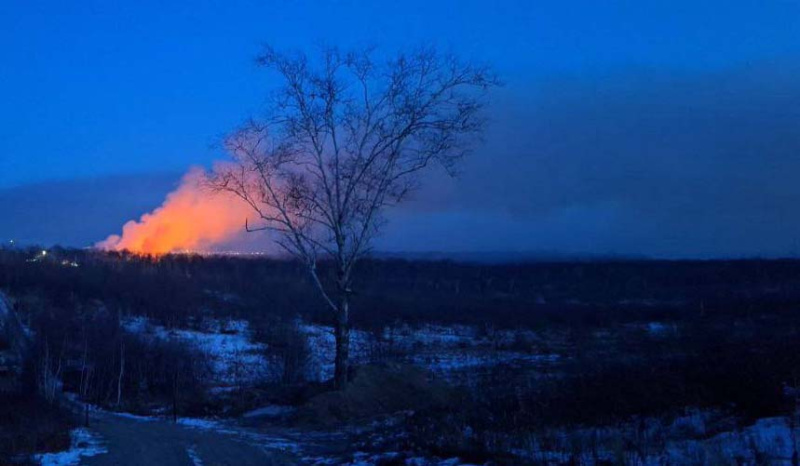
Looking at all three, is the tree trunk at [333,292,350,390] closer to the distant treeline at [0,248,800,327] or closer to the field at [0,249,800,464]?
the field at [0,249,800,464]

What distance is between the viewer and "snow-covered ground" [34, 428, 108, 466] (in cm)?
1352

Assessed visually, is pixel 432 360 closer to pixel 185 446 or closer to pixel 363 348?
pixel 363 348

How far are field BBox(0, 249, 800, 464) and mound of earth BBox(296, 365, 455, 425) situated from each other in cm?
7

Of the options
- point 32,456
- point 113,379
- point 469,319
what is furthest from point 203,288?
point 32,456

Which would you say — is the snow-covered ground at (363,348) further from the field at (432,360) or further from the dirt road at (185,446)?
the dirt road at (185,446)

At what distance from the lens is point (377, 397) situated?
23.5m

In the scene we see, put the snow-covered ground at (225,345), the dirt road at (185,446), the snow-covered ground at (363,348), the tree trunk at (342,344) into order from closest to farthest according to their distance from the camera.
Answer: the dirt road at (185,446)
the tree trunk at (342,344)
the snow-covered ground at (363,348)
the snow-covered ground at (225,345)

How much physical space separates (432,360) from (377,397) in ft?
52.4

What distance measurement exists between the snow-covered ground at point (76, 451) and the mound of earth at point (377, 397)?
5886 mm

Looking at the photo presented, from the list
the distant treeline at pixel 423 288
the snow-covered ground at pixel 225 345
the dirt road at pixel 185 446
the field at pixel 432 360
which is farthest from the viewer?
the distant treeline at pixel 423 288

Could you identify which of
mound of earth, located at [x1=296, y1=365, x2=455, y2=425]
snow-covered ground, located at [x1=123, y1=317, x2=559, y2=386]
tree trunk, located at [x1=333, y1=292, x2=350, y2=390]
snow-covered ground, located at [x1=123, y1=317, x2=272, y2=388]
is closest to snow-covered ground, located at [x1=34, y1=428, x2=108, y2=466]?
mound of earth, located at [x1=296, y1=365, x2=455, y2=425]

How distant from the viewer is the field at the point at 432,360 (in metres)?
13.5

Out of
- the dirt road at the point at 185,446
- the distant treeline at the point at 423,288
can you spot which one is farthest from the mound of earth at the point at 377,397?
the distant treeline at the point at 423,288

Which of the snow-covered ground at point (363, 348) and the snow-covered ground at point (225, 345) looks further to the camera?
the snow-covered ground at point (225, 345)
